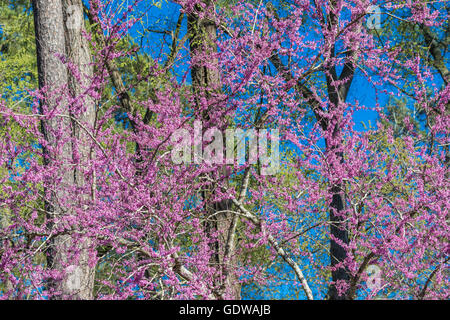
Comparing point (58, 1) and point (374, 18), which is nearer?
point (58, 1)

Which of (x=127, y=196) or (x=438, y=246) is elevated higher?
(x=127, y=196)

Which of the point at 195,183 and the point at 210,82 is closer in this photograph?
the point at 195,183

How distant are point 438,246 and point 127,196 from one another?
3.55 metres

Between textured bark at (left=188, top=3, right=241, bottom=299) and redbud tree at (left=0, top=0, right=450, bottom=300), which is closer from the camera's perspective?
redbud tree at (left=0, top=0, right=450, bottom=300)

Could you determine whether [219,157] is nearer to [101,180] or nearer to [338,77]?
[101,180]

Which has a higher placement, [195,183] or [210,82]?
[210,82]

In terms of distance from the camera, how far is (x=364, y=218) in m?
5.37

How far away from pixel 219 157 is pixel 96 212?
1.55 meters

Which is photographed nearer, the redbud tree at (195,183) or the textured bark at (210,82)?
the redbud tree at (195,183)

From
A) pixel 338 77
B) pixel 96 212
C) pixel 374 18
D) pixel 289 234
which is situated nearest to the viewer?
pixel 96 212
